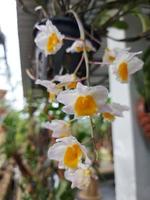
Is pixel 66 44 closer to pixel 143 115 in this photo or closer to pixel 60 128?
pixel 60 128

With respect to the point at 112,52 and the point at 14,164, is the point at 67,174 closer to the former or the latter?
the point at 112,52

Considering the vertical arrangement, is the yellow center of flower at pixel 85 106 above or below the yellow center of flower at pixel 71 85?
below

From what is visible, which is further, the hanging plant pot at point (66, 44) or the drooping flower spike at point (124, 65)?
the hanging plant pot at point (66, 44)

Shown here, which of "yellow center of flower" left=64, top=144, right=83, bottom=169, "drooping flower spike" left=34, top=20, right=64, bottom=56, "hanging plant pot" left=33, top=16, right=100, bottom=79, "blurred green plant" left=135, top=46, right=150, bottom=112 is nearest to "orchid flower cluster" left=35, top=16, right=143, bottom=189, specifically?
"yellow center of flower" left=64, top=144, right=83, bottom=169

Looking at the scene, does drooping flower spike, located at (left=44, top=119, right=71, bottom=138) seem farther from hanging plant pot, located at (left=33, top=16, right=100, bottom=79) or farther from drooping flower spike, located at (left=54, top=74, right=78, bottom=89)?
hanging plant pot, located at (left=33, top=16, right=100, bottom=79)

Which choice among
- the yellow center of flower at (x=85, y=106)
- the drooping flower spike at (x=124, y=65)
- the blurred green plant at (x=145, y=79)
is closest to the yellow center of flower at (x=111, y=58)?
the drooping flower spike at (x=124, y=65)

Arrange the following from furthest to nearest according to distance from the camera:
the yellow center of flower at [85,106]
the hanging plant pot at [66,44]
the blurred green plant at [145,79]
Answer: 1. the blurred green plant at [145,79]
2. the hanging plant pot at [66,44]
3. the yellow center of flower at [85,106]

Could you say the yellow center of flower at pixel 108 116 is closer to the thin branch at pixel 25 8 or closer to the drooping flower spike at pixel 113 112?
the drooping flower spike at pixel 113 112

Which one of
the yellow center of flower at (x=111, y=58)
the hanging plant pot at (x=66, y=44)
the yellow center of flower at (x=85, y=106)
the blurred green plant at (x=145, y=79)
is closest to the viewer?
the yellow center of flower at (x=85, y=106)
